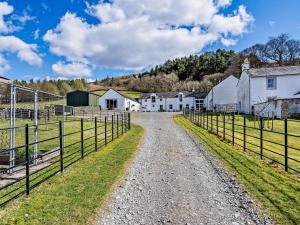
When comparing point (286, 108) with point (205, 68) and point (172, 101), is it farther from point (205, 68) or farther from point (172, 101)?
point (205, 68)

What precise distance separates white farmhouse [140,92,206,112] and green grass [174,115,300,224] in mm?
49120

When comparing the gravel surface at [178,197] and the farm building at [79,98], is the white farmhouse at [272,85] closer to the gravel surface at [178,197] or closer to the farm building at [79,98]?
the gravel surface at [178,197]

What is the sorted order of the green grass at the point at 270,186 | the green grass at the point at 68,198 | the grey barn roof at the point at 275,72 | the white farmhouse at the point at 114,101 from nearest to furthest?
the green grass at the point at 68,198 → the green grass at the point at 270,186 → the grey barn roof at the point at 275,72 → the white farmhouse at the point at 114,101

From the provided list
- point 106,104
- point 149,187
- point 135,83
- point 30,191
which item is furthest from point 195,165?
point 135,83

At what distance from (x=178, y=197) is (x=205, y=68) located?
80.6 meters

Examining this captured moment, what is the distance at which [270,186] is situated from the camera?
4980mm

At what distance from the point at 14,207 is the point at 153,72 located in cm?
9265

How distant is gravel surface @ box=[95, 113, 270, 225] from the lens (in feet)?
12.0

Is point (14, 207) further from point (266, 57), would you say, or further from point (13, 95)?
point (266, 57)

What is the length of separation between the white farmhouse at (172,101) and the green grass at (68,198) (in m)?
50.5

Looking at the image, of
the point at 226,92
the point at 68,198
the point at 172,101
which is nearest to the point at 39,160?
the point at 68,198

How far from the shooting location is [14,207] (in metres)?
4.13

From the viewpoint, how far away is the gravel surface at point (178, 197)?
144 inches

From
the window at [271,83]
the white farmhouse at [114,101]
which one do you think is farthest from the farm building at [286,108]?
the white farmhouse at [114,101]
